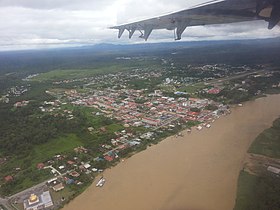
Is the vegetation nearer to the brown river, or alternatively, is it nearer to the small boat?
the brown river

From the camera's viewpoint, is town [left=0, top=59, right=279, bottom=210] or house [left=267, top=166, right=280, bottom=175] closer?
house [left=267, top=166, right=280, bottom=175]

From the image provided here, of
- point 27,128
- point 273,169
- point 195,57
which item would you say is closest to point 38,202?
point 273,169

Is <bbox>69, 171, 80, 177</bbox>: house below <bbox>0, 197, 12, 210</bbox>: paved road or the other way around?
the other way around

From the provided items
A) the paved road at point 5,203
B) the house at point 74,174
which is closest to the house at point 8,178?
the paved road at point 5,203

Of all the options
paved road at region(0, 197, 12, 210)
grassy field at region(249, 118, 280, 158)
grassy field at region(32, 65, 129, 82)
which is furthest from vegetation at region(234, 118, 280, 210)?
grassy field at region(32, 65, 129, 82)

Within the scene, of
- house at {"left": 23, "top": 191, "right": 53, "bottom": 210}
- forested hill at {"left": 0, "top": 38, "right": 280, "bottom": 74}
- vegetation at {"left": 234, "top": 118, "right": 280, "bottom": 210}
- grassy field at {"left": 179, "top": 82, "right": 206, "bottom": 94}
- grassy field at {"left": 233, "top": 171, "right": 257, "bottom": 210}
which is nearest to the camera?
vegetation at {"left": 234, "top": 118, "right": 280, "bottom": 210}

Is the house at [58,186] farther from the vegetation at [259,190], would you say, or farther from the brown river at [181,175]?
the vegetation at [259,190]

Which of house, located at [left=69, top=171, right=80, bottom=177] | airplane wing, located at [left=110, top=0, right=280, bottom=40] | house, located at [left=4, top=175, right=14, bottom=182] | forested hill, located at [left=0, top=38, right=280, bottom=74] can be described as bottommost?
house, located at [left=4, top=175, right=14, bottom=182]

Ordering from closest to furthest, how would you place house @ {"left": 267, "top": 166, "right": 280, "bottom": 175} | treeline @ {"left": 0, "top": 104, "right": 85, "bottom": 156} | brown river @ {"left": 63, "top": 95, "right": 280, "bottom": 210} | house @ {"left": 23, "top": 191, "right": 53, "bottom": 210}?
brown river @ {"left": 63, "top": 95, "right": 280, "bottom": 210}
house @ {"left": 23, "top": 191, "right": 53, "bottom": 210}
house @ {"left": 267, "top": 166, "right": 280, "bottom": 175}
treeline @ {"left": 0, "top": 104, "right": 85, "bottom": 156}

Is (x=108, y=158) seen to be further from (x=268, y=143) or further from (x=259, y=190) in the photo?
(x=268, y=143)

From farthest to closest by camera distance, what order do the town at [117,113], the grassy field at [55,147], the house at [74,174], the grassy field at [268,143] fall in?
the grassy field at [55,147] → the grassy field at [268,143] → the house at [74,174] → the town at [117,113]
